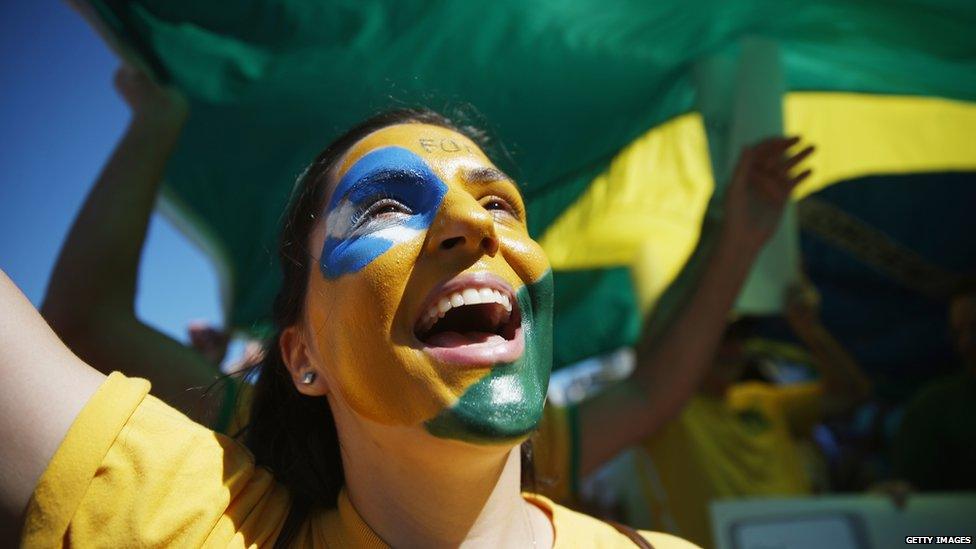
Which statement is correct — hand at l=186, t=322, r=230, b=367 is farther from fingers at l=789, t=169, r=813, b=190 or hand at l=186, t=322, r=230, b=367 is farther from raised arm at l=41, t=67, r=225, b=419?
fingers at l=789, t=169, r=813, b=190

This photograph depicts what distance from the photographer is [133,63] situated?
1.77 m

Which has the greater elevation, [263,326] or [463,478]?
[463,478]

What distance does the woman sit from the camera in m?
0.96

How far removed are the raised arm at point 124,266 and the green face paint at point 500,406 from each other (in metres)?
0.76

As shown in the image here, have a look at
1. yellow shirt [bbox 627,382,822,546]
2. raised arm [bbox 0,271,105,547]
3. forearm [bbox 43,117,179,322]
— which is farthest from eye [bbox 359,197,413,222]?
yellow shirt [bbox 627,382,822,546]

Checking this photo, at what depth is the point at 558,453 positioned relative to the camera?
6.40 feet

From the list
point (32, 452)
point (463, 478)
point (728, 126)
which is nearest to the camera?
point (32, 452)

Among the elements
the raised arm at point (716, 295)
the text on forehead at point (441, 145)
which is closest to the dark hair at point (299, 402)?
the text on forehead at point (441, 145)

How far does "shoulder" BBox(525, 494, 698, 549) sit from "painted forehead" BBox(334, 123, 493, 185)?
2.10ft

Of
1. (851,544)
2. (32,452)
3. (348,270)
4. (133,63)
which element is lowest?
(851,544)

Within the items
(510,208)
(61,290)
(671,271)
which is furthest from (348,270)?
(671,271)

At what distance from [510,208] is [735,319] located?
1930mm

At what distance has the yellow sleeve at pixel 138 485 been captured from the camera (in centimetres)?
93

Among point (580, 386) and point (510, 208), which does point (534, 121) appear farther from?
point (580, 386)
